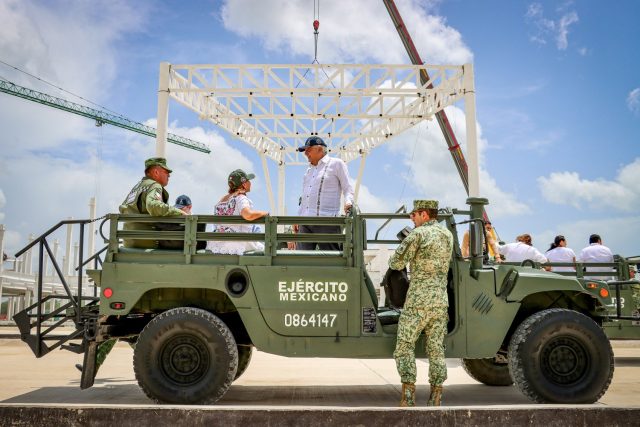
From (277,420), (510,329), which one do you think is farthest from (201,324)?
(510,329)

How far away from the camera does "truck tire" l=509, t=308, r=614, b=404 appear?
17.8 feet

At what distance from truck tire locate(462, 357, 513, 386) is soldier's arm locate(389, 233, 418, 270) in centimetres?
238

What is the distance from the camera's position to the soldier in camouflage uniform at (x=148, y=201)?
5656 millimetres

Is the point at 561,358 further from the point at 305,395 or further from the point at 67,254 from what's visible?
the point at 67,254

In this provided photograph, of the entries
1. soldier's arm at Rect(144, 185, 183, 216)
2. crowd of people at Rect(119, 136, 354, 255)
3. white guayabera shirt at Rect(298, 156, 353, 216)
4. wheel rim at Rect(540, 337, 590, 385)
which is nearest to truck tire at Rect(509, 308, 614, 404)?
wheel rim at Rect(540, 337, 590, 385)

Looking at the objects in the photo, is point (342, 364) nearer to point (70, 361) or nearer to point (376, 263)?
point (70, 361)

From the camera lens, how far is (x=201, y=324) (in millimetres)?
5301

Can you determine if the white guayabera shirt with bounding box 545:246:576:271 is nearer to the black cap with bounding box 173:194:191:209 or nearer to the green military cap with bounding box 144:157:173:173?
the black cap with bounding box 173:194:191:209

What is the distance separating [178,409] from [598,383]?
12.2ft

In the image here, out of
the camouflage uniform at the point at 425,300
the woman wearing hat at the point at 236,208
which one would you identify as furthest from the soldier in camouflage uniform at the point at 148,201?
the camouflage uniform at the point at 425,300

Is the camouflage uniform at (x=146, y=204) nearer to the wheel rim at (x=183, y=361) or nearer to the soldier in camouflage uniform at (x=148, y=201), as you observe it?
the soldier in camouflage uniform at (x=148, y=201)

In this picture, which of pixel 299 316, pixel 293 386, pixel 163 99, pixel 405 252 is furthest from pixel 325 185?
pixel 163 99

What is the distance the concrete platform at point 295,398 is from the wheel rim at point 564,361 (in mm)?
436

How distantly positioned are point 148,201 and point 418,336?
278 cm
